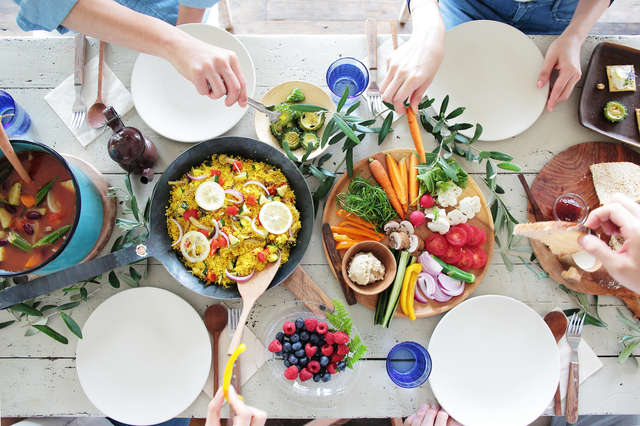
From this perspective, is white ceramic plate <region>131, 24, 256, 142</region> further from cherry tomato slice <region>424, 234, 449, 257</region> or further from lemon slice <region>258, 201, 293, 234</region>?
cherry tomato slice <region>424, 234, 449, 257</region>

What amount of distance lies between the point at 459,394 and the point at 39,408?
1907mm

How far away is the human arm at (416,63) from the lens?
4.54ft

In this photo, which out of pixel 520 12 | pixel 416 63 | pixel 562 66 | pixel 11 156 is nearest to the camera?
pixel 11 156

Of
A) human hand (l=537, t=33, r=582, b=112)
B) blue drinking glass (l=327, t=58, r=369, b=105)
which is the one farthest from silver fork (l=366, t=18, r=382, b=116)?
human hand (l=537, t=33, r=582, b=112)

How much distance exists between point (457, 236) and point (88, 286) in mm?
1723

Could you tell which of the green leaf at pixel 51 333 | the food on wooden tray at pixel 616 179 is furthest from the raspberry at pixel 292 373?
the food on wooden tray at pixel 616 179

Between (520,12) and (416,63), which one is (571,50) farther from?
(416,63)

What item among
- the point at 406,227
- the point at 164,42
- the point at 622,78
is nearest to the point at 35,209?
the point at 164,42

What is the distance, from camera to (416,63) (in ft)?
4.58

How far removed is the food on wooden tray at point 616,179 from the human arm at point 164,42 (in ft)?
5.58

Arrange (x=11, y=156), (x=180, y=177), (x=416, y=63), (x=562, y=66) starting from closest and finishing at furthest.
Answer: (x=11, y=156), (x=416, y=63), (x=180, y=177), (x=562, y=66)

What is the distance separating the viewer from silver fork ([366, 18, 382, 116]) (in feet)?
5.49

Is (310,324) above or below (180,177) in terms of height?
below

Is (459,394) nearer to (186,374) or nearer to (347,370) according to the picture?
(347,370)
